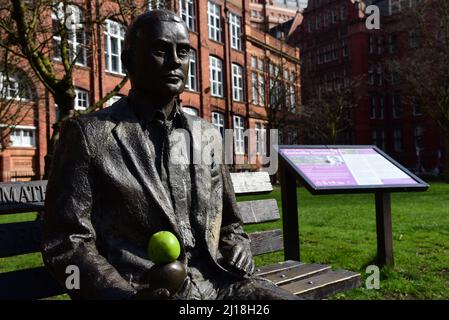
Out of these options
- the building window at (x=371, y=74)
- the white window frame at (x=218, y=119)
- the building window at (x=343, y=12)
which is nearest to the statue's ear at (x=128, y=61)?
the white window frame at (x=218, y=119)

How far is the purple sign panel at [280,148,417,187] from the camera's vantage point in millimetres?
4770

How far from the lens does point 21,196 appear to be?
3178 mm

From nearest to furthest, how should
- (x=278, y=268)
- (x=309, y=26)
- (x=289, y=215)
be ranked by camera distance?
(x=278, y=268) < (x=289, y=215) < (x=309, y=26)

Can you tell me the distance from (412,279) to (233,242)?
3.25 meters

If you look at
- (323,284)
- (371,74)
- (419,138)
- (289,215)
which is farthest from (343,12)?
(323,284)

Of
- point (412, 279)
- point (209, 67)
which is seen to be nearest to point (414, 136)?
point (209, 67)

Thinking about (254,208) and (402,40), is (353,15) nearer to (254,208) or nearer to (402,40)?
(402,40)

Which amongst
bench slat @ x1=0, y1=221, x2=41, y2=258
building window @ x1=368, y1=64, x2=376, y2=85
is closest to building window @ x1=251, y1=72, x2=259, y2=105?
building window @ x1=368, y1=64, x2=376, y2=85

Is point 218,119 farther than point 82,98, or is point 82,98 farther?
point 218,119

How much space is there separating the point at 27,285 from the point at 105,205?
855 millimetres

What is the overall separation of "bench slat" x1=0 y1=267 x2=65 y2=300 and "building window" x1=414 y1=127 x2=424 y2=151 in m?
47.0

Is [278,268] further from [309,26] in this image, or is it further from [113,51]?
[309,26]

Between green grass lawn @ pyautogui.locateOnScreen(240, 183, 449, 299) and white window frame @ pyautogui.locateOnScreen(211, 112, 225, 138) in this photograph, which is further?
white window frame @ pyautogui.locateOnScreen(211, 112, 225, 138)

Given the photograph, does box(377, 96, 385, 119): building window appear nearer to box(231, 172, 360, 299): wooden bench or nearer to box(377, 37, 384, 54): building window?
box(377, 37, 384, 54): building window
